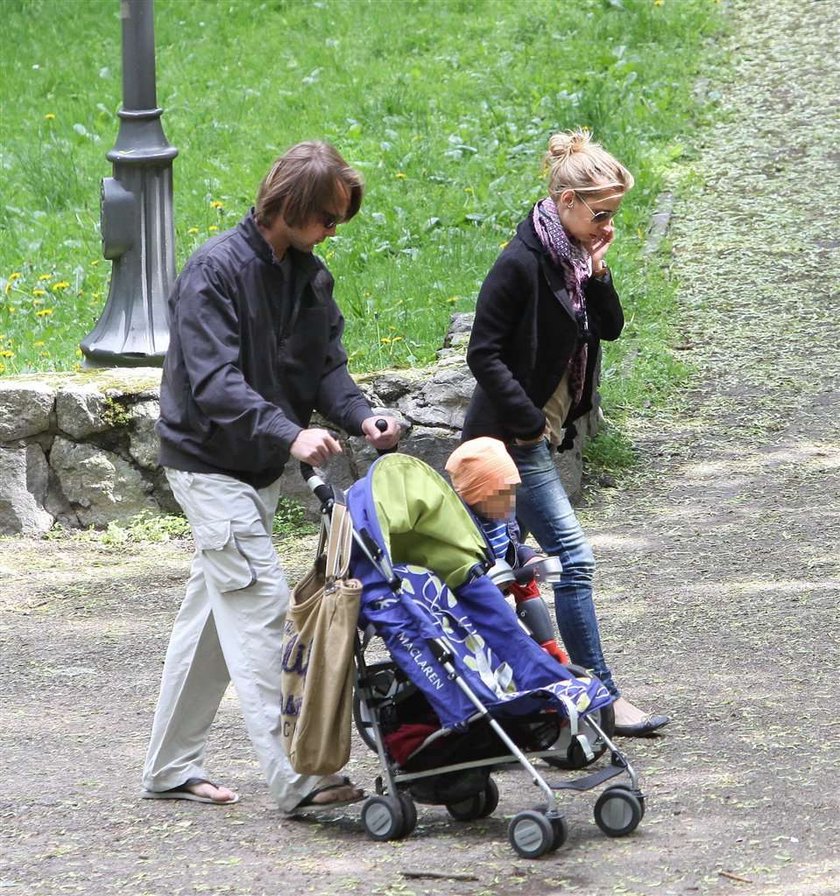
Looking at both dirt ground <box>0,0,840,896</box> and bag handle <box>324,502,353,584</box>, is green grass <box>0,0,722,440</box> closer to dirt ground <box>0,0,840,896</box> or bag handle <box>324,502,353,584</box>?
dirt ground <box>0,0,840,896</box>

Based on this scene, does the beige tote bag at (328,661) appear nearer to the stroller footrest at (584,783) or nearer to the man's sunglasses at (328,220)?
the stroller footrest at (584,783)

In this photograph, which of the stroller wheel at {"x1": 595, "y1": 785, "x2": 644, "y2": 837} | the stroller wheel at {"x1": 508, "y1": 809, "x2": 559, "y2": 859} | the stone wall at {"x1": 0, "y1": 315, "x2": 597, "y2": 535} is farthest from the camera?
the stone wall at {"x1": 0, "y1": 315, "x2": 597, "y2": 535}

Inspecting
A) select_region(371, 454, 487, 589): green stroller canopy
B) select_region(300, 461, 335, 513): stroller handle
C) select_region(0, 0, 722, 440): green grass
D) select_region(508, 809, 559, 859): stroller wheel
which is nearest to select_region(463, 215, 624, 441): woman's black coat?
select_region(371, 454, 487, 589): green stroller canopy

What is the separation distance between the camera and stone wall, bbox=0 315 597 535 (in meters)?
7.04

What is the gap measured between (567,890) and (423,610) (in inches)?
29.3

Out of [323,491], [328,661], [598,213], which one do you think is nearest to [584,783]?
[328,661]

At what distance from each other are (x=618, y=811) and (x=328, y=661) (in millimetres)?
795

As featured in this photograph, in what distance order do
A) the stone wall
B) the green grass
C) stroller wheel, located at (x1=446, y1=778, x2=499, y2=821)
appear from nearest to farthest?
stroller wheel, located at (x1=446, y1=778, x2=499, y2=821)
the stone wall
the green grass

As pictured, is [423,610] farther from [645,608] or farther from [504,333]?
[645,608]

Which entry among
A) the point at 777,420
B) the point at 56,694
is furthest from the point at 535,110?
the point at 56,694

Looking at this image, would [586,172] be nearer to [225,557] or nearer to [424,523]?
[424,523]

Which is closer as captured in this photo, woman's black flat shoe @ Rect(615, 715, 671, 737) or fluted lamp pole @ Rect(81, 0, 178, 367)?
woman's black flat shoe @ Rect(615, 715, 671, 737)

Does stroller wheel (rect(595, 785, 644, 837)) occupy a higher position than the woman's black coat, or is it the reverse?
the woman's black coat

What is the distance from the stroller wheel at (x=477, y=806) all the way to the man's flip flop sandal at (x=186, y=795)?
0.65 m
